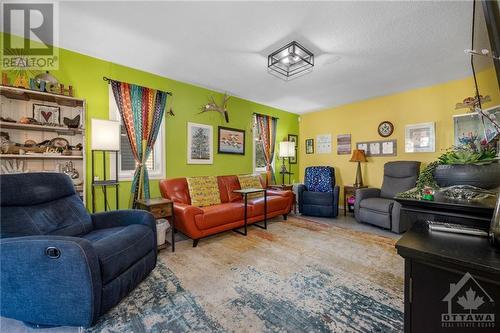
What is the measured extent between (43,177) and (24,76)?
4.15ft

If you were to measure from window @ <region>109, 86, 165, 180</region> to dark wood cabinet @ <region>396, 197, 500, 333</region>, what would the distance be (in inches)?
125

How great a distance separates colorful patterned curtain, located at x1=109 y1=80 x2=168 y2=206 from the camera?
2891 mm

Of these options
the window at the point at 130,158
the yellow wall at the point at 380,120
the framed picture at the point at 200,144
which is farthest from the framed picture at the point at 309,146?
the window at the point at 130,158

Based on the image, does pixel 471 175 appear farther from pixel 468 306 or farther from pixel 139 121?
pixel 139 121

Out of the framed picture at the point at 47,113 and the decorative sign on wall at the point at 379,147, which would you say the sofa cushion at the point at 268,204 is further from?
the framed picture at the point at 47,113

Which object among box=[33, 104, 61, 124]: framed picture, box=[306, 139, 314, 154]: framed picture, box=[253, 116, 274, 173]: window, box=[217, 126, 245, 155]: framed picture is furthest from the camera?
box=[306, 139, 314, 154]: framed picture

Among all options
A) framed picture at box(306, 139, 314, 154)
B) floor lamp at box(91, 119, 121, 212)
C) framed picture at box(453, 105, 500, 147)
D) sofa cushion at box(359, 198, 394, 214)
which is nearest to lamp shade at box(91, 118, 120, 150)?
floor lamp at box(91, 119, 121, 212)

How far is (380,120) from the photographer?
4.24 meters

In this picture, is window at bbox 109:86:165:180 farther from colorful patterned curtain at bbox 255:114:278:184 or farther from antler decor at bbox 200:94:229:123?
colorful patterned curtain at bbox 255:114:278:184

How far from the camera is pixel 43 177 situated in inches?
74.9

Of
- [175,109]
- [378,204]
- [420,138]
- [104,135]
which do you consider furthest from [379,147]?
[104,135]

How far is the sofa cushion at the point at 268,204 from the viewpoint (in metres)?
3.39

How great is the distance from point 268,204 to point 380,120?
2.89 m

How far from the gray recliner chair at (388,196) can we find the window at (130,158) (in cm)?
344
